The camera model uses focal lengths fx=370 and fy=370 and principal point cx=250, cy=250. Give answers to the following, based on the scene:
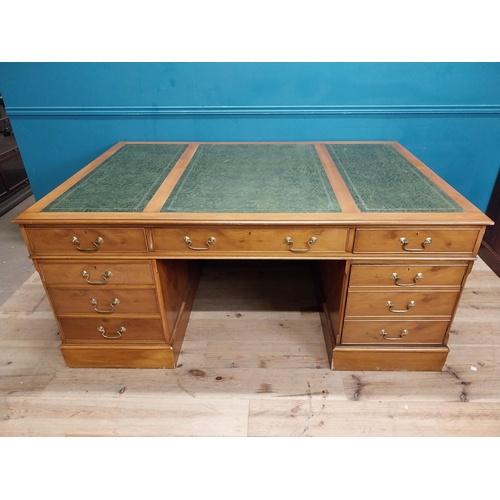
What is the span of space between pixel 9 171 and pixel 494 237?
394 cm

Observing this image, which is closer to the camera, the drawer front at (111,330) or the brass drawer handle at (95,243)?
the brass drawer handle at (95,243)

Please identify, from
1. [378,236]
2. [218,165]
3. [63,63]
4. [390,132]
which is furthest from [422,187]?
[63,63]

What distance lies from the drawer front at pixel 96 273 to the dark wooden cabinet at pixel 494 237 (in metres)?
2.09

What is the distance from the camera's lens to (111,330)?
1.62 metres

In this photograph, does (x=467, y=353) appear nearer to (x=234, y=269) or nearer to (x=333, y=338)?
(x=333, y=338)

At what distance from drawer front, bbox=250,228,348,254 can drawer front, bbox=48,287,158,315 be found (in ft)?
1.64

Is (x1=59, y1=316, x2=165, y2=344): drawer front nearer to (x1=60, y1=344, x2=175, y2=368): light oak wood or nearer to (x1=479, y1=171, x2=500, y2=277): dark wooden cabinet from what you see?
(x1=60, y1=344, x2=175, y2=368): light oak wood

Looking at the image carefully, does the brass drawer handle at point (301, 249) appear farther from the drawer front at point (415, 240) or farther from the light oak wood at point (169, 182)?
the light oak wood at point (169, 182)

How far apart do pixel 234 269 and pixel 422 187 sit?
1246mm

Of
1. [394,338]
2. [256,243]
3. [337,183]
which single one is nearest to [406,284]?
[394,338]

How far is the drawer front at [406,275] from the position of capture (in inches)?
56.2

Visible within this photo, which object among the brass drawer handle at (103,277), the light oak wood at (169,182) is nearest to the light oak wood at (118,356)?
the brass drawer handle at (103,277)

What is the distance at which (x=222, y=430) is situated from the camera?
1.42 meters

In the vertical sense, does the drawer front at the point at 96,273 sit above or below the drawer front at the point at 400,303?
above
